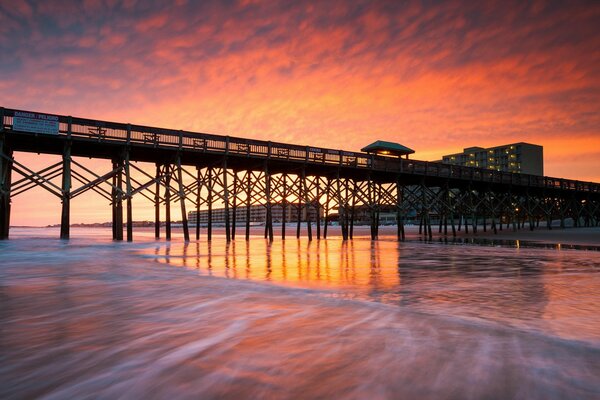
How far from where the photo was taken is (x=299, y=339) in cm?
388

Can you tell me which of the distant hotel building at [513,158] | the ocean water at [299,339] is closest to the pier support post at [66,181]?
the ocean water at [299,339]

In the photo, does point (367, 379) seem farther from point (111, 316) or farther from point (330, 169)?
point (330, 169)

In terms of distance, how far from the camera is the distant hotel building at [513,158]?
415 ft

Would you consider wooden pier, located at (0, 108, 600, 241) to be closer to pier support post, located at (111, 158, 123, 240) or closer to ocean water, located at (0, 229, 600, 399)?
pier support post, located at (111, 158, 123, 240)

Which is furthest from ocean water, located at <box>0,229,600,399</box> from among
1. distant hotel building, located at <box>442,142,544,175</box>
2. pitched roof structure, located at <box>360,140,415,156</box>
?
distant hotel building, located at <box>442,142,544,175</box>

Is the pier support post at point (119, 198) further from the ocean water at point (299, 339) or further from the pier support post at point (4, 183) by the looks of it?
the ocean water at point (299, 339)

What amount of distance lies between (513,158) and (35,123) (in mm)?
142315

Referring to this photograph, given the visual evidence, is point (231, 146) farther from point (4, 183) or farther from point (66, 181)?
point (4, 183)

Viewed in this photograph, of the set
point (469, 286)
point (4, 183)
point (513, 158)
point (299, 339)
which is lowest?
point (469, 286)

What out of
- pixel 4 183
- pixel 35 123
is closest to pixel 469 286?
pixel 35 123

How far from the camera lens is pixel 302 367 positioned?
3072 millimetres

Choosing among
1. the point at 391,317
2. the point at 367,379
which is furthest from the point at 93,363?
the point at 391,317

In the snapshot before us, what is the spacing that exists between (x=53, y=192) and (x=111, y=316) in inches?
725

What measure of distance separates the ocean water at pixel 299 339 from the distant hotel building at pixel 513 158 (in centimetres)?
13998
